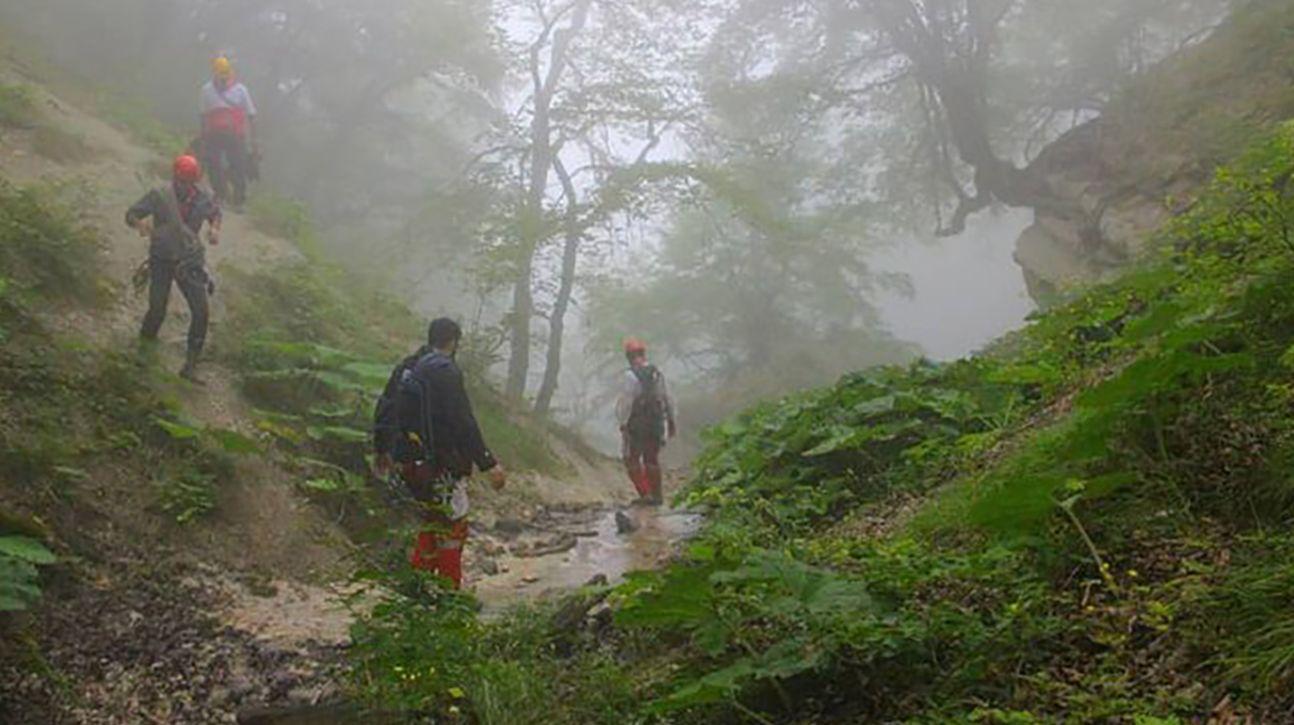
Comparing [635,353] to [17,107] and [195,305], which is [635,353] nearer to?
[195,305]

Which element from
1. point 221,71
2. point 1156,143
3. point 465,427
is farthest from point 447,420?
point 1156,143

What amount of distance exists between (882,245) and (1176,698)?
31097 mm

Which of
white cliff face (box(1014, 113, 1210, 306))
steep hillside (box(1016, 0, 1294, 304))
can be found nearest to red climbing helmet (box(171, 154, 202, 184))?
steep hillside (box(1016, 0, 1294, 304))

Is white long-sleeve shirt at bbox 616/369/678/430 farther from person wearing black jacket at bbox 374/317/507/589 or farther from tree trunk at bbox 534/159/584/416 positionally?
tree trunk at bbox 534/159/584/416

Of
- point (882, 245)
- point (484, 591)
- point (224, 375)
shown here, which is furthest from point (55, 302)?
point (882, 245)

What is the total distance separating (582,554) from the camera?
341 inches

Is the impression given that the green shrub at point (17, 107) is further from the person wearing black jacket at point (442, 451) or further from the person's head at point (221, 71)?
the person wearing black jacket at point (442, 451)

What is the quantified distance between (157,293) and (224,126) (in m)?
5.94

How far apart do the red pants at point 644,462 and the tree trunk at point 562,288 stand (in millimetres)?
6431

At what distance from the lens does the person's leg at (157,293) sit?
8.45m

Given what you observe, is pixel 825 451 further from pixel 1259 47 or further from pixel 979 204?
pixel 979 204

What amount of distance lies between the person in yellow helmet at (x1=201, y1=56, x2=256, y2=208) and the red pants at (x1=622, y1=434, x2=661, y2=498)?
757 cm

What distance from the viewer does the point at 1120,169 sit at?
52.2 ft

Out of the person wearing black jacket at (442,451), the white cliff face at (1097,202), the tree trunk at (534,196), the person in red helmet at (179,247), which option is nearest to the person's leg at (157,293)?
the person in red helmet at (179,247)
